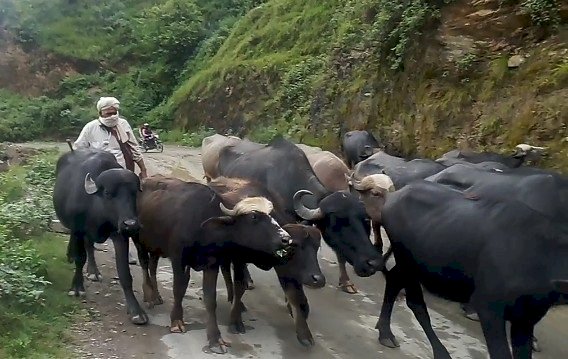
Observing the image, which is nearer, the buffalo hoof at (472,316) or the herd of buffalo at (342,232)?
the herd of buffalo at (342,232)

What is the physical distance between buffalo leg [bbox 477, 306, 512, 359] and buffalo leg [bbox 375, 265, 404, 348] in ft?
4.65

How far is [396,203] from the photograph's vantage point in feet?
22.4

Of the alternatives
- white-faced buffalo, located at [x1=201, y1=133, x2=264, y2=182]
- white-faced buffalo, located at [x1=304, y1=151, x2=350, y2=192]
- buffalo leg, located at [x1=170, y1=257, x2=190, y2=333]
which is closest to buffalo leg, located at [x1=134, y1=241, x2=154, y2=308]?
buffalo leg, located at [x1=170, y1=257, x2=190, y2=333]

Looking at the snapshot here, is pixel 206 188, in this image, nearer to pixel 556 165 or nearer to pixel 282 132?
pixel 556 165

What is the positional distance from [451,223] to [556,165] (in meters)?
5.18

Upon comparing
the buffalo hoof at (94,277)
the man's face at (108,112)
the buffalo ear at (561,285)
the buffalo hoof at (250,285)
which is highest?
the man's face at (108,112)

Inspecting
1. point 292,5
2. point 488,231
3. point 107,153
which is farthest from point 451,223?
Result: point 292,5

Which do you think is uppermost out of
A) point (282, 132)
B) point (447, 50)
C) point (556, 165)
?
point (447, 50)

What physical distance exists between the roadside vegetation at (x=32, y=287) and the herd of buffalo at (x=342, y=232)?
1.33ft

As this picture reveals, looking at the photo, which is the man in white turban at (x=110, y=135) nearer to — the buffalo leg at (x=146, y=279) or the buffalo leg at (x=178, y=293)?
the buffalo leg at (x=146, y=279)

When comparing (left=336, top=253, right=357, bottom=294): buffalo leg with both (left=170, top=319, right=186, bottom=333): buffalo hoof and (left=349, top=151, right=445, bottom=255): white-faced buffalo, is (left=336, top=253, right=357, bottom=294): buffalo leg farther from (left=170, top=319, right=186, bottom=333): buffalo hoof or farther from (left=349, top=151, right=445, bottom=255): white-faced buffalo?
(left=170, top=319, right=186, bottom=333): buffalo hoof

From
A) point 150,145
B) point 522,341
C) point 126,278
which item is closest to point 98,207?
point 126,278

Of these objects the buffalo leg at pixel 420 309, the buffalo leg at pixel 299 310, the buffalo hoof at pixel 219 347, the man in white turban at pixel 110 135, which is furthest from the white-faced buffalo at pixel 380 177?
the man in white turban at pixel 110 135

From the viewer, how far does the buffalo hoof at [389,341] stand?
7148 mm
